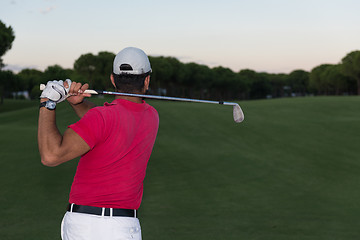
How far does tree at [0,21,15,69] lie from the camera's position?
61.1 meters

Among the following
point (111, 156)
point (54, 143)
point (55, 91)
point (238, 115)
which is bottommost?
point (111, 156)

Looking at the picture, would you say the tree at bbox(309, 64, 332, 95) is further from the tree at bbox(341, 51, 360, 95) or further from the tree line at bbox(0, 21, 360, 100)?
the tree at bbox(341, 51, 360, 95)

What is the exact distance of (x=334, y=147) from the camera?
20.8m

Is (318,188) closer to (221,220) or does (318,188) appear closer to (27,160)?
(221,220)

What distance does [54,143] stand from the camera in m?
2.89

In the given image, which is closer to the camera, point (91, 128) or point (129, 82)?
point (91, 128)

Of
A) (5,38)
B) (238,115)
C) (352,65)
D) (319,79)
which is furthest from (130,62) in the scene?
Answer: (319,79)

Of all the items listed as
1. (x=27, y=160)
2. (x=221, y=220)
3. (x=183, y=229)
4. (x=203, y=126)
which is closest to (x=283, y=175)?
(x=221, y=220)

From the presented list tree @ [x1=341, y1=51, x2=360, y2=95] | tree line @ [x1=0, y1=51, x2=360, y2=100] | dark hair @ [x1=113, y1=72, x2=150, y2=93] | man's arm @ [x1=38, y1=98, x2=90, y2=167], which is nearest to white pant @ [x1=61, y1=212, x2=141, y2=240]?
man's arm @ [x1=38, y1=98, x2=90, y2=167]

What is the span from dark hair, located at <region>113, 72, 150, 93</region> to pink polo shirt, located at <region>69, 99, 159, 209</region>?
126 millimetres

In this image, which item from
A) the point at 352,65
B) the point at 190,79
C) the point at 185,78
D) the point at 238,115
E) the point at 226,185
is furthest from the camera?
the point at 190,79

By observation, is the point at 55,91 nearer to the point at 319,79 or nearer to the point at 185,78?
the point at 185,78

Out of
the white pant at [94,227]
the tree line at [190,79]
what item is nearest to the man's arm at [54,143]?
the white pant at [94,227]

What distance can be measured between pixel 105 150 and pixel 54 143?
1.23 feet
